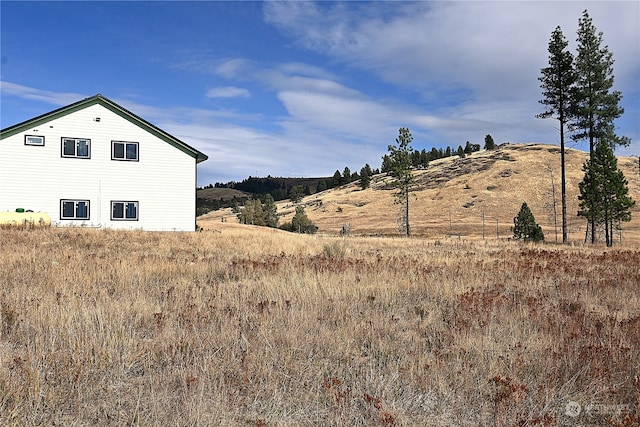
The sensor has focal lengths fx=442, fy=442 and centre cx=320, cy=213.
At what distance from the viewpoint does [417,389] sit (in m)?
4.05

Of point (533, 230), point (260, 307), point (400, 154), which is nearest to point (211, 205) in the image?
point (400, 154)

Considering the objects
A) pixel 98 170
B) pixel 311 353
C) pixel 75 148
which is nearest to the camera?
pixel 311 353

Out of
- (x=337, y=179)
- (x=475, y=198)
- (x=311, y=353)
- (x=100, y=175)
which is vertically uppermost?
(x=337, y=179)

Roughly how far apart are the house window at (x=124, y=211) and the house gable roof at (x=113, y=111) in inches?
180

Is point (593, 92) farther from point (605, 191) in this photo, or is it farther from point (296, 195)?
point (296, 195)

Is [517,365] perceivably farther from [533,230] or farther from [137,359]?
[533,230]

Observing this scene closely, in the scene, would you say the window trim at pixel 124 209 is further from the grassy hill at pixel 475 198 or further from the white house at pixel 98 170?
the grassy hill at pixel 475 198

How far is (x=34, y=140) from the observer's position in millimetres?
25250

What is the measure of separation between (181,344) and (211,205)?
14957cm

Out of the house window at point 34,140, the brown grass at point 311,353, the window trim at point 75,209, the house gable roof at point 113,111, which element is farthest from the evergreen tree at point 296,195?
the brown grass at point 311,353

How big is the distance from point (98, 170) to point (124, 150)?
193cm

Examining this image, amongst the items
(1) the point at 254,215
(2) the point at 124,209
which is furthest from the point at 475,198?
(2) the point at 124,209

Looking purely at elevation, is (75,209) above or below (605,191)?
below

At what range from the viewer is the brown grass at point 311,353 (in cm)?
358
